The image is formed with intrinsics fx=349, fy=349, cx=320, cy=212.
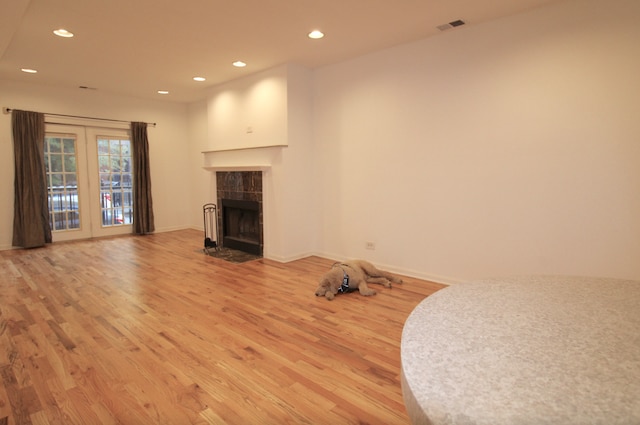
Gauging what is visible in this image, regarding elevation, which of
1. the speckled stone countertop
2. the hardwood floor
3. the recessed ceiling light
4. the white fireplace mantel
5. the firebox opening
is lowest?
the hardwood floor

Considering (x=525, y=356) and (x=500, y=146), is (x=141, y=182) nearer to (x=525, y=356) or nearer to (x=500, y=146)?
(x=500, y=146)

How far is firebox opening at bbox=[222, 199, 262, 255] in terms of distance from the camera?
5398 millimetres

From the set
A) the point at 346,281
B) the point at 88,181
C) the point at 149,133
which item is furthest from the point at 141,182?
the point at 346,281

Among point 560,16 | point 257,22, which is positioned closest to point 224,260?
point 257,22

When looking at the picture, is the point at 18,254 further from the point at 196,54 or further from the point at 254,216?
the point at 196,54

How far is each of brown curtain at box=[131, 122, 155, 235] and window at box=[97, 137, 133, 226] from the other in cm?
20

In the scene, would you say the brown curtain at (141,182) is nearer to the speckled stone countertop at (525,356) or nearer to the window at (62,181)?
Result: the window at (62,181)

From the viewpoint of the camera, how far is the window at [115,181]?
6.70 m

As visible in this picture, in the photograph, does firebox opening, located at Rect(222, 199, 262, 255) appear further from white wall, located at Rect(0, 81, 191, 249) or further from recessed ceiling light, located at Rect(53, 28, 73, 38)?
recessed ceiling light, located at Rect(53, 28, 73, 38)

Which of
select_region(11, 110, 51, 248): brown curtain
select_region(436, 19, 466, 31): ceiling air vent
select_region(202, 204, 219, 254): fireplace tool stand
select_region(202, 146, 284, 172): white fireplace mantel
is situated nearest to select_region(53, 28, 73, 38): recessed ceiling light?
select_region(202, 146, 284, 172): white fireplace mantel

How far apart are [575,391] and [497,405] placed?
139 mm

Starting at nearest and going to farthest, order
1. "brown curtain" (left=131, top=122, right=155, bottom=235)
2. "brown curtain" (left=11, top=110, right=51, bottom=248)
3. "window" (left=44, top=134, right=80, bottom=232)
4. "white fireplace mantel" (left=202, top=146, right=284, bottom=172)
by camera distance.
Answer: "white fireplace mantel" (left=202, top=146, right=284, bottom=172) → "brown curtain" (left=11, top=110, right=51, bottom=248) → "window" (left=44, top=134, right=80, bottom=232) → "brown curtain" (left=131, top=122, right=155, bottom=235)

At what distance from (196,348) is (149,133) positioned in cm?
593

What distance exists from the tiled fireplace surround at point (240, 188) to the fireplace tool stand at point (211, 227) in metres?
0.21
